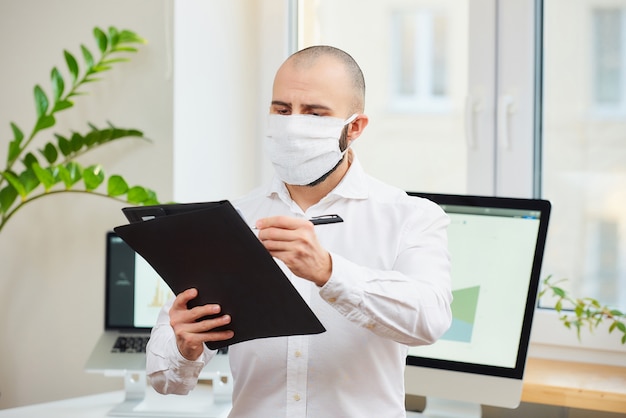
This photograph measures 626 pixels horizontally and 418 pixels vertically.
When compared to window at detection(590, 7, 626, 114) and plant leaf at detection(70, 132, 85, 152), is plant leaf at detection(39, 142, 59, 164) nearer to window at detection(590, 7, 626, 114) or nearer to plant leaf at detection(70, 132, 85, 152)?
plant leaf at detection(70, 132, 85, 152)

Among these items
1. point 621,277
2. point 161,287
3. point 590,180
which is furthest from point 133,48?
point 621,277

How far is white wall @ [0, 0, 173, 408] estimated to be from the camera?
8.23 feet

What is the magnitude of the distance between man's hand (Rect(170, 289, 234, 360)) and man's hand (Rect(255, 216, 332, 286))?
0.16 m

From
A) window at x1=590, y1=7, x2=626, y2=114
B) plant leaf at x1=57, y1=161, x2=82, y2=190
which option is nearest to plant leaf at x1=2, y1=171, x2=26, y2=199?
plant leaf at x1=57, y1=161, x2=82, y2=190

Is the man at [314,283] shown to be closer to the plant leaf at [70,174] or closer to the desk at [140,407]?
the desk at [140,407]

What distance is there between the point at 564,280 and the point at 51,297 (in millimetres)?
1442

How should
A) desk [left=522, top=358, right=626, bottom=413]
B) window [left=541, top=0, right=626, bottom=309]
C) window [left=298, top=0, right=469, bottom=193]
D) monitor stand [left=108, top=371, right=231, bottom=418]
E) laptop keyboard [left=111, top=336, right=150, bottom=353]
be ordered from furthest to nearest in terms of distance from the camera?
window [left=298, top=0, right=469, bottom=193]
window [left=541, top=0, right=626, bottom=309]
laptop keyboard [left=111, top=336, right=150, bottom=353]
monitor stand [left=108, top=371, right=231, bottom=418]
desk [left=522, top=358, right=626, bottom=413]

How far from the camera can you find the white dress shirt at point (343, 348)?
4.63 feet

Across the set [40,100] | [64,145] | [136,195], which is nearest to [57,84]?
[40,100]

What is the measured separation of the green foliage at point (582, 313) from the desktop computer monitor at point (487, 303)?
300 millimetres

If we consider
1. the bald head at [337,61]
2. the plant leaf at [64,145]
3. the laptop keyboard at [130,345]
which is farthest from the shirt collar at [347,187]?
the plant leaf at [64,145]

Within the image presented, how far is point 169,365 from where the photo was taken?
4.72 ft

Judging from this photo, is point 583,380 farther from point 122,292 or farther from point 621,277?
point 122,292

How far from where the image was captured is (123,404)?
2.13 m
